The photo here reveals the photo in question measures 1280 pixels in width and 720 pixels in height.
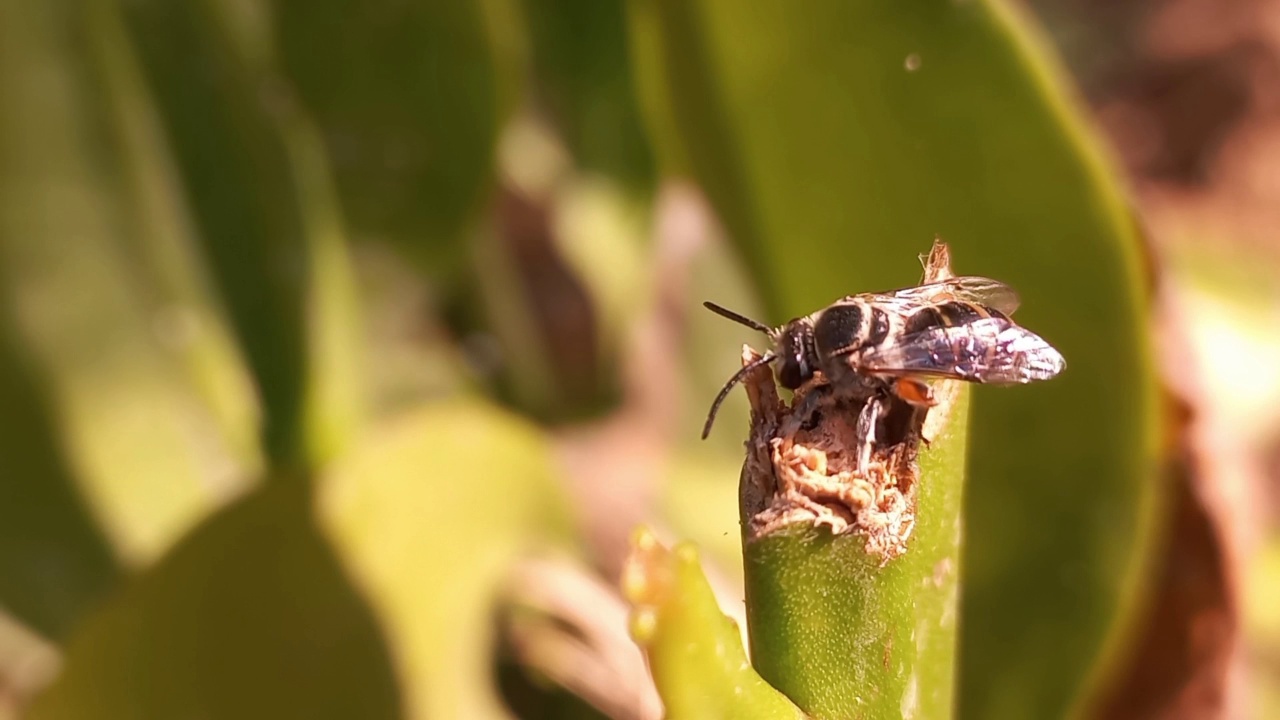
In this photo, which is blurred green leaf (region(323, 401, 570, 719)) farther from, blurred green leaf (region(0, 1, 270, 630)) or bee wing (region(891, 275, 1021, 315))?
bee wing (region(891, 275, 1021, 315))

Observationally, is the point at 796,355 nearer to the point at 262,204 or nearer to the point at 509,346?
the point at 262,204

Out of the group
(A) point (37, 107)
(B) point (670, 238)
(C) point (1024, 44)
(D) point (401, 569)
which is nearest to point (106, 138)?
(A) point (37, 107)

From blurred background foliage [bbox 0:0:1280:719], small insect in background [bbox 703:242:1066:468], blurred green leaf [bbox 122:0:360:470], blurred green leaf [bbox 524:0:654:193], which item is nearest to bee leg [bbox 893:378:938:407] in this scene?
small insect in background [bbox 703:242:1066:468]

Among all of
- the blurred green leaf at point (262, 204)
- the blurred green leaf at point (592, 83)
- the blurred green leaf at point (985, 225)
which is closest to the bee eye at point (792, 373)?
the blurred green leaf at point (985, 225)

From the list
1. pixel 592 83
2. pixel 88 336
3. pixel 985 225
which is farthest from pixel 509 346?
pixel 985 225

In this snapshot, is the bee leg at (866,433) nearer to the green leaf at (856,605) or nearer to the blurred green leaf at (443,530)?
the green leaf at (856,605)

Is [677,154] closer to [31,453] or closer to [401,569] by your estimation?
[401,569]
